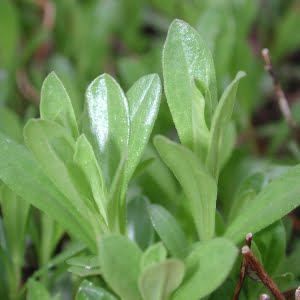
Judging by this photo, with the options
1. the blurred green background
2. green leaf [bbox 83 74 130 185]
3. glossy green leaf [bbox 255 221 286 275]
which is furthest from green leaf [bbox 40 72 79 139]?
the blurred green background

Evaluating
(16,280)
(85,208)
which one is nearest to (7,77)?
(16,280)

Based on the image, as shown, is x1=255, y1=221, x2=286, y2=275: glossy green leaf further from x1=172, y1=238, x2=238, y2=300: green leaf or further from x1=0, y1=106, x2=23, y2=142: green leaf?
x1=0, y1=106, x2=23, y2=142: green leaf

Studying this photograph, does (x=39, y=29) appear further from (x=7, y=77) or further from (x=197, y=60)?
(x=197, y=60)

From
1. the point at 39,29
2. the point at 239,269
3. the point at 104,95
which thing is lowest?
the point at 239,269

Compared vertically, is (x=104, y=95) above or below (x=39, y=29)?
below

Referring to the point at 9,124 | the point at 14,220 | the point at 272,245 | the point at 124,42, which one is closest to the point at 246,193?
the point at 272,245
